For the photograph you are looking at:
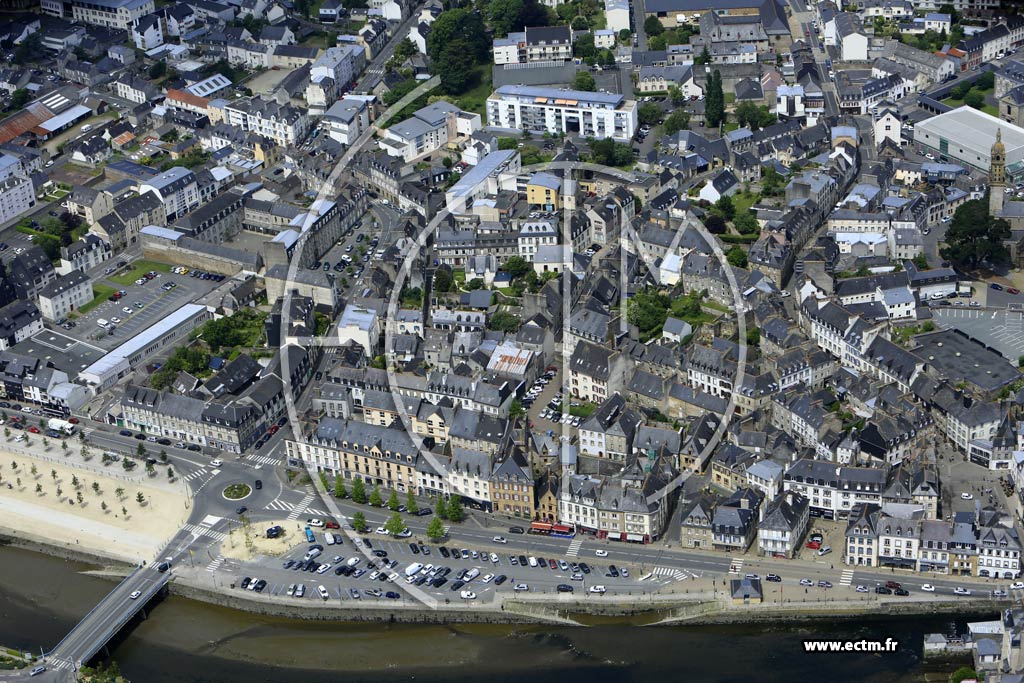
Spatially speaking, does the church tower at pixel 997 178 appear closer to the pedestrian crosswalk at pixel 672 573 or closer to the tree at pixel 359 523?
the pedestrian crosswalk at pixel 672 573

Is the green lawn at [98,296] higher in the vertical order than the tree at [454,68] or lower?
lower

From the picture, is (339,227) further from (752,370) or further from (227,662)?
(227,662)

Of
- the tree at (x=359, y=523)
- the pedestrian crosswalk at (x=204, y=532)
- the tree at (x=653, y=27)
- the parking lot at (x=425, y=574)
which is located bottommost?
the parking lot at (x=425, y=574)

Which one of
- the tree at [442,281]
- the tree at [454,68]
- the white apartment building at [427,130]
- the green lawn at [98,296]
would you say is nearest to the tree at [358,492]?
the tree at [442,281]

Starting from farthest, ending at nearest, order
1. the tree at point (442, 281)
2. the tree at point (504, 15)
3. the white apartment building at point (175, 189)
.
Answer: the tree at point (504, 15) < the white apartment building at point (175, 189) < the tree at point (442, 281)

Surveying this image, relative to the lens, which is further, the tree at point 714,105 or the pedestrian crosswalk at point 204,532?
the tree at point 714,105

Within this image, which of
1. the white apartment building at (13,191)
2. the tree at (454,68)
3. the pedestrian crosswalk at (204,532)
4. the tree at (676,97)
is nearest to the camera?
the pedestrian crosswalk at (204,532)

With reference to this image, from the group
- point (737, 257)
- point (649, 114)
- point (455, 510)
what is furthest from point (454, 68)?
point (455, 510)
